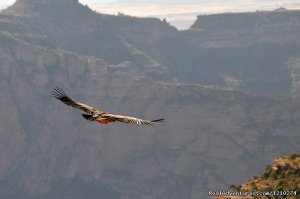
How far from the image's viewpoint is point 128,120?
238ft

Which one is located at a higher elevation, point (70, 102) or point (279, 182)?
point (279, 182)

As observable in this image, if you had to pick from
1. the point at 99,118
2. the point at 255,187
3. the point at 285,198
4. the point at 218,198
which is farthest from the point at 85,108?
the point at 255,187

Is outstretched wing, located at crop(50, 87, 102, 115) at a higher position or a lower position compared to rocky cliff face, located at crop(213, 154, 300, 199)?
lower

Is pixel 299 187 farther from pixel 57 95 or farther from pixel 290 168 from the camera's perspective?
pixel 57 95

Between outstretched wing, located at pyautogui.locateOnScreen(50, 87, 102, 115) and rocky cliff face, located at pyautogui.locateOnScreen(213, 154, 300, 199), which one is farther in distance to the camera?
rocky cliff face, located at pyautogui.locateOnScreen(213, 154, 300, 199)

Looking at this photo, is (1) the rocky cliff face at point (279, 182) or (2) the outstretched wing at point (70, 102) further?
(1) the rocky cliff face at point (279, 182)

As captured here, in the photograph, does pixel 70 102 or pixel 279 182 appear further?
pixel 279 182

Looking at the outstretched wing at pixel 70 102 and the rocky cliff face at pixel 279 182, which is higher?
the rocky cliff face at pixel 279 182

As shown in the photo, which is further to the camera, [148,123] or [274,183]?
[274,183]

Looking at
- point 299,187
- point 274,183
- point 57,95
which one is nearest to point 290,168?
point 274,183

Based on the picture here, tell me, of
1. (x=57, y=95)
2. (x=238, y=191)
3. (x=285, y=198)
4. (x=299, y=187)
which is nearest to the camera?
(x=57, y=95)

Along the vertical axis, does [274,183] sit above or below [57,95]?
above

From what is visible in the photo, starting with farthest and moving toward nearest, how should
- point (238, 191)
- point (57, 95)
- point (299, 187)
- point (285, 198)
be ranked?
point (238, 191)
point (299, 187)
point (285, 198)
point (57, 95)

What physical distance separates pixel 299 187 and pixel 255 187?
544 inches
